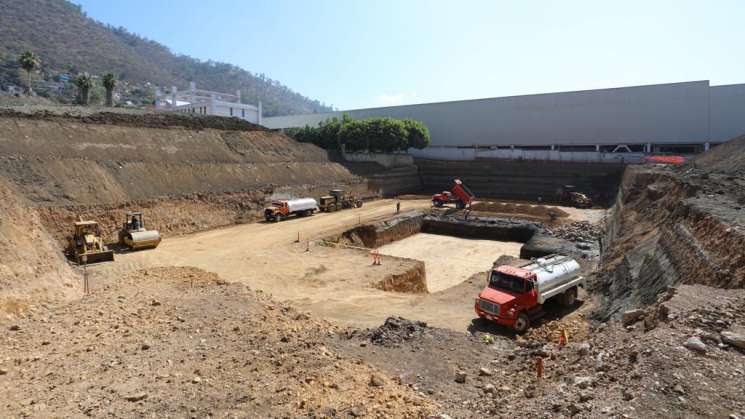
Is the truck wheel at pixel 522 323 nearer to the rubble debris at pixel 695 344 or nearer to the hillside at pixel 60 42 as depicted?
the rubble debris at pixel 695 344

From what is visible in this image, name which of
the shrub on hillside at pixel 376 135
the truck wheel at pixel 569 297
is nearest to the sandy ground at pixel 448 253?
the truck wheel at pixel 569 297

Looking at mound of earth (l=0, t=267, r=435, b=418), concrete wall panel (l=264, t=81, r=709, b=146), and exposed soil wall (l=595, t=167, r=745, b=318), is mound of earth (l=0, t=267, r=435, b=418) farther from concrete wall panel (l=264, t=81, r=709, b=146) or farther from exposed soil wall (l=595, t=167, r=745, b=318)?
concrete wall panel (l=264, t=81, r=709, b=146)

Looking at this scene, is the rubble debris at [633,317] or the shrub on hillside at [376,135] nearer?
the rubble debris at [633,317]

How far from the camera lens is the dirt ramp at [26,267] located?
12.1 m

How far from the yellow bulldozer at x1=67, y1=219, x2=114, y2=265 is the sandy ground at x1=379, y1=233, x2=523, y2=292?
15275 mm

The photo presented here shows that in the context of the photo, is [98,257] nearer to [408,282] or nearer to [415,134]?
[408,282]

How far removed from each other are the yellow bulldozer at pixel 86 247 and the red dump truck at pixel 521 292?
16.6 metres

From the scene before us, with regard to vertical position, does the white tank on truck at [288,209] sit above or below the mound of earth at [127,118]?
below

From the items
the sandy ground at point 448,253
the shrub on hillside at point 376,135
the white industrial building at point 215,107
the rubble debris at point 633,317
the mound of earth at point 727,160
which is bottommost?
the sandy ground at point 448,253

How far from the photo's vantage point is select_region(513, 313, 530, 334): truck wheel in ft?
42.2

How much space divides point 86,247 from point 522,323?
18557mm

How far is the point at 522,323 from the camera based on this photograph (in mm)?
12969

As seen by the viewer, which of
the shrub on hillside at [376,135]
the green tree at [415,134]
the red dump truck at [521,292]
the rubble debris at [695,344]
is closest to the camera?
the rubble debris at [695,344]

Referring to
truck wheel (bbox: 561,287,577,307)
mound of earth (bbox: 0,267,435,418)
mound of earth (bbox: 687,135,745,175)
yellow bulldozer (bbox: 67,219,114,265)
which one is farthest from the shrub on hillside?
mound of earth (bbox: 0,267,435,418)
